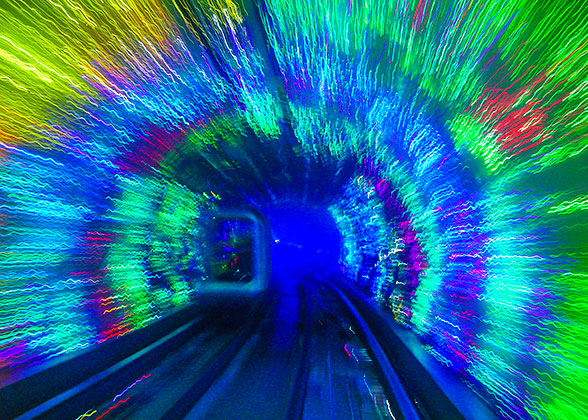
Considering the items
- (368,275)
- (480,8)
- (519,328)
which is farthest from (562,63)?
(368,275)

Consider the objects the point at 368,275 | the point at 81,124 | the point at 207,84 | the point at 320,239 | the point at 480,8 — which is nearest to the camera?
the point at 480,8

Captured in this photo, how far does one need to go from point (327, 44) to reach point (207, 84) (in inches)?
90.2

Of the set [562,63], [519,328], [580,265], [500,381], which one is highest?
[562,63]

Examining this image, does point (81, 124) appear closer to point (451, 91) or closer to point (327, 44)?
point (327, 44)

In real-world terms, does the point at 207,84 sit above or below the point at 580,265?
above

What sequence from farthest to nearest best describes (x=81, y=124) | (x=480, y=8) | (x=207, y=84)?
(x=207, y=84) < (x=81, y=124) < (x=480, y=8)

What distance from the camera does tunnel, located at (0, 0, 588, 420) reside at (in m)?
2.67

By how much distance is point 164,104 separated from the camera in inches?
215

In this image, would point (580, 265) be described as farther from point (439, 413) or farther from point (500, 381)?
point (439, 413)

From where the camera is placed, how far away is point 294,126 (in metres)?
7.46

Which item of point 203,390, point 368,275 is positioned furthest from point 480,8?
point 368,275

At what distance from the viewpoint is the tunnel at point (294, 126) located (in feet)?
8.75

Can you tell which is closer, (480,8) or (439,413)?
(480,8)

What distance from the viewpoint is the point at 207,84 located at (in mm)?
5371
